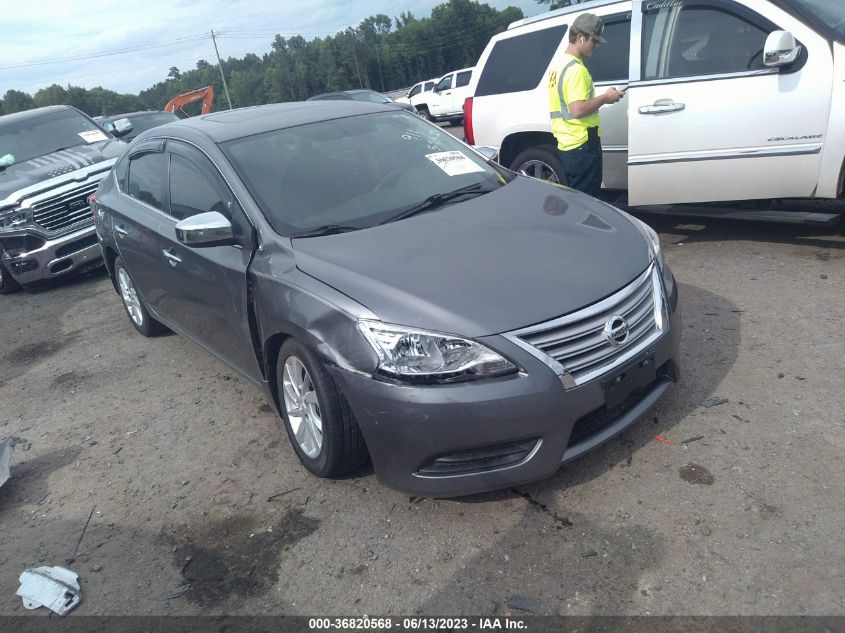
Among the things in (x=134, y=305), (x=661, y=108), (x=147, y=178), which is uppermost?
(x=147, y=178)

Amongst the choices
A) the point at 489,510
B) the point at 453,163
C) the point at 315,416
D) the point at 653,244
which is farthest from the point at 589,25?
the point at 489,510

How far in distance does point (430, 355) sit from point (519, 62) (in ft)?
15.9

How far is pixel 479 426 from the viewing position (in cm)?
265

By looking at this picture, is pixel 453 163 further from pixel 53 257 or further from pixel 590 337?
pixel 53 257

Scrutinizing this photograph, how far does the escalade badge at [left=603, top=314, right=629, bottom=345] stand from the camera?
2.82m

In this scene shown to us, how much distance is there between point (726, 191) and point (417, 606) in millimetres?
4089

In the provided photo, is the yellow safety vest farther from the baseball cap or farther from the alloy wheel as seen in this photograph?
the alloy wheel

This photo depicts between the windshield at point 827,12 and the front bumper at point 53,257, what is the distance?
7227mm

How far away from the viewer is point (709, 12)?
5.25 meters

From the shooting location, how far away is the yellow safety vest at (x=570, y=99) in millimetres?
5289

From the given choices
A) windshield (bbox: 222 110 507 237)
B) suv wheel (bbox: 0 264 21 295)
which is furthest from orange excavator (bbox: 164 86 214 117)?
windshield (bbox: 222 110 507 237)

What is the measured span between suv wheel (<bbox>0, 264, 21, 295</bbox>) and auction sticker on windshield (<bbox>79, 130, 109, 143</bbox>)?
1.99 m

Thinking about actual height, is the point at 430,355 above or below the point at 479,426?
above

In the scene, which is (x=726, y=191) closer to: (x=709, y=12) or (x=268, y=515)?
(x=709, y=12)
